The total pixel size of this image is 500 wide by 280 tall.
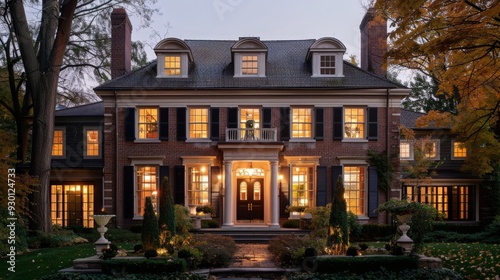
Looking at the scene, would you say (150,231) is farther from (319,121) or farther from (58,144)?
(58,144)

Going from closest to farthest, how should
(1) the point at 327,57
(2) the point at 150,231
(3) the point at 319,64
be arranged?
(2) the point at 150,231
(3) the point at 319,64
(1) the point at 327,57

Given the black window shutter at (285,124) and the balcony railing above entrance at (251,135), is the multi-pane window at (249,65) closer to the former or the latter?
the black window shutter at (285,124)

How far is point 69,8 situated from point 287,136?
11.4m

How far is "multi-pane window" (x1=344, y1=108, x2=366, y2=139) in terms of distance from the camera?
23.3 metres

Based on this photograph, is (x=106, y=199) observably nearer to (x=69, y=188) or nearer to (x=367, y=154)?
(x=69, y=188)

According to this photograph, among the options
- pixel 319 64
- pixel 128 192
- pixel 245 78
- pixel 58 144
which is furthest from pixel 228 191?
pixel 58 144

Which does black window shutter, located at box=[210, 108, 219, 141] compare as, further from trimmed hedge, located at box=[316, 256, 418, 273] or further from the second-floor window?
trimmed hedge, located at box=[316, 256, 418, 273]

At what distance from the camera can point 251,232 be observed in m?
21.2

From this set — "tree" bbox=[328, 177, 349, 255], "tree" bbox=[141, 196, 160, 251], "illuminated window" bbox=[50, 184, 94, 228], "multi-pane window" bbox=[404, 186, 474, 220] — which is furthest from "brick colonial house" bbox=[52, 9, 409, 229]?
"tree" bbox=[141, 196, 160, 251]

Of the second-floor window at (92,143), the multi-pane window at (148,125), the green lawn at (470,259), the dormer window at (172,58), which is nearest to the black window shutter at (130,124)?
the multi-pane window at (148,125)

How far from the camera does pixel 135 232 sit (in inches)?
861

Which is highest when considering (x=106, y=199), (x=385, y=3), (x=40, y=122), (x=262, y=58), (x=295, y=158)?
(x=262, y=58)

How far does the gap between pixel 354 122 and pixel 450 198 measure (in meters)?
8.41

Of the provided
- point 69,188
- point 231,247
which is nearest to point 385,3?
point 231,247
